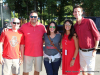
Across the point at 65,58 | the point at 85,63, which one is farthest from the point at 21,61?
the point at 85,63

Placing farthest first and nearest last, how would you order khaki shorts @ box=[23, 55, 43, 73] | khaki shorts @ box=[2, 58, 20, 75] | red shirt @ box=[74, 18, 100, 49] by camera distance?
khaki shorts @ box=[23, 55, 43, 73]
khaki shorts @ box=[2, 58, 20, 75]
red shirt @ box=[74, 18, 100, 49]

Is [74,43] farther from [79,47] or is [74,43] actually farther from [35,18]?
[35,18]

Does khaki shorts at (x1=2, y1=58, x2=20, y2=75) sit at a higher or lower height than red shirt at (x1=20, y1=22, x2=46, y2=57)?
lower

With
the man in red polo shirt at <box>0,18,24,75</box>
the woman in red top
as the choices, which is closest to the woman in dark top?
the woman in red top

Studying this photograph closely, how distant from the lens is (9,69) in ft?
9.85

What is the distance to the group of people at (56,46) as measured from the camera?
289 centimetres

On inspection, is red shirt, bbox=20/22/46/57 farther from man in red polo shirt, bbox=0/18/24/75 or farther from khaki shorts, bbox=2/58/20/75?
khaki shorts, bbox=2/58/20/75

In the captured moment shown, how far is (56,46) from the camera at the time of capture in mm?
3100

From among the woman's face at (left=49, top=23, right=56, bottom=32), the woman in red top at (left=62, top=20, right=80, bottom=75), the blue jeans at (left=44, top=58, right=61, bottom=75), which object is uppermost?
the woman's face at (left=49, top=23, right=56, bottom=32)

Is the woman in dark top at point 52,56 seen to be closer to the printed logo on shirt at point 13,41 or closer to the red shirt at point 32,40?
the red shirt at point 32,40

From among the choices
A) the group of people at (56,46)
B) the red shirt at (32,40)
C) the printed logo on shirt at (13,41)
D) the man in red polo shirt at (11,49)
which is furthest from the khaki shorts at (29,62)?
the printed logo on shirt at (13,41)

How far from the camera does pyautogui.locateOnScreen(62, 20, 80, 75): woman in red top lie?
115 inches

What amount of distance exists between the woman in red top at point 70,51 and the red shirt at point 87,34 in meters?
0.14

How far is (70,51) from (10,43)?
1.48m
